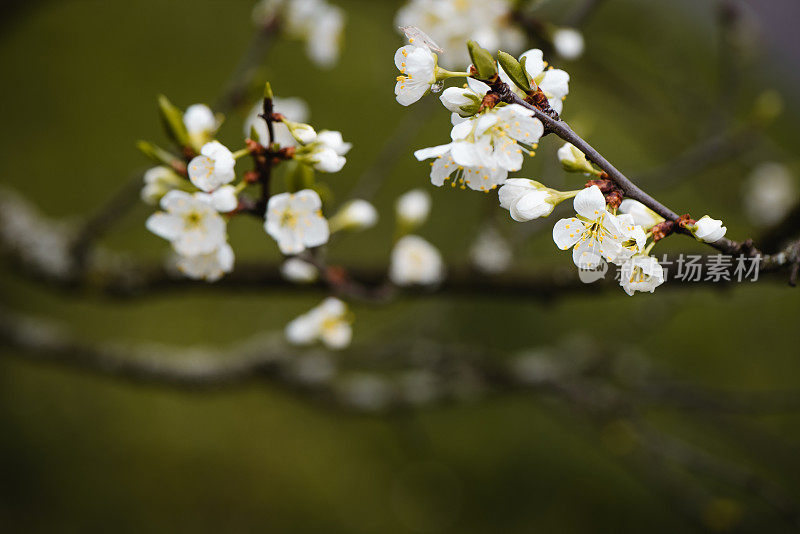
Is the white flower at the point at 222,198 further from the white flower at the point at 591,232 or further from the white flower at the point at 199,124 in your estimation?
the white flower at the point at 591,232

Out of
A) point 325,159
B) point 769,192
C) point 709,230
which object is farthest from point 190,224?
point 769,192

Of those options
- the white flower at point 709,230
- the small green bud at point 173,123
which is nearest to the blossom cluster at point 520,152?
the white flower at point 709,230

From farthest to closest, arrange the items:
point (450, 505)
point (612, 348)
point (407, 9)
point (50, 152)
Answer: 1. point (50, 152)
2. point (450, 505)
3. point (612, 348)
4. point (407, 9)

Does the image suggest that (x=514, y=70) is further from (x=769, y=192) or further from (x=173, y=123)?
(x=769, y=192)

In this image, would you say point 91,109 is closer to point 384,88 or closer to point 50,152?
point 50,152

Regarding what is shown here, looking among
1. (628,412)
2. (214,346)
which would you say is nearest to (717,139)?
(628,412)
